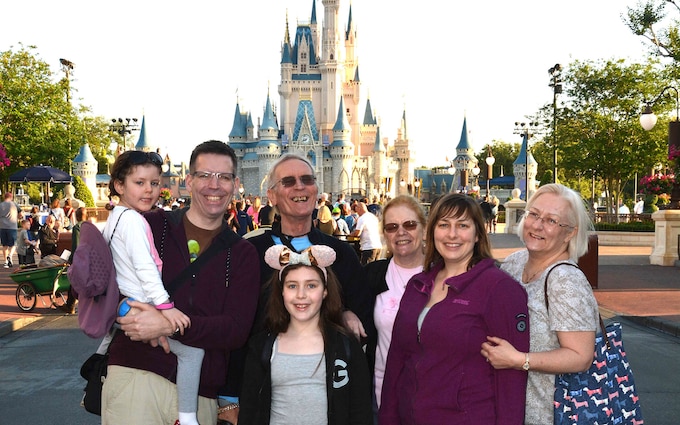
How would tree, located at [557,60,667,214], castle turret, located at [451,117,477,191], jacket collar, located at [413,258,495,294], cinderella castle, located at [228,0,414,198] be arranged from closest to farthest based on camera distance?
jacket collar, located at [413,258,495,294] → tree, located at [557,60,667,214] → castle turret, located at [451,117,477,191] → cinderella castle, located at [228,0,414,198]

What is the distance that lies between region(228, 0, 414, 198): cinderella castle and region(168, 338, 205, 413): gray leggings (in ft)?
308

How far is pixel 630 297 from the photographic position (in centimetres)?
1196

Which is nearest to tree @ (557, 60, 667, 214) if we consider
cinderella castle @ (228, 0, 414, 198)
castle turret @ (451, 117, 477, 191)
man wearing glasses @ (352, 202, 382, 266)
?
man wearing glasses @ (352, 202, 382, 266)

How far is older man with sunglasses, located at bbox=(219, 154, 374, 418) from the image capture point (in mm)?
3459

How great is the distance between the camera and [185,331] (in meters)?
2.94

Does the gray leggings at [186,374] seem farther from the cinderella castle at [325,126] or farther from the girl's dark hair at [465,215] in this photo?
the cinderella castle at [325,126]

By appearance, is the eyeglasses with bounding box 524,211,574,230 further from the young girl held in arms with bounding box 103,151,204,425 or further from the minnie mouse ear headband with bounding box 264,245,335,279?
the young girl held in arms with bounding box 103,151,204,425

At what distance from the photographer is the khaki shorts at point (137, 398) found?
2969mm

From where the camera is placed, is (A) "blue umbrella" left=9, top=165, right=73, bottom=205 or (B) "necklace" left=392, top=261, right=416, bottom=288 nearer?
(B) "necklace" left=392, top=261, right=416, bottom=288

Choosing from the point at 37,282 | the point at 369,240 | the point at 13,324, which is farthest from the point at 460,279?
the point at 369,240

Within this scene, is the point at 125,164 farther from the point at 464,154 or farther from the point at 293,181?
the point at 464,154

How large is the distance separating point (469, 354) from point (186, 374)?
1192mm

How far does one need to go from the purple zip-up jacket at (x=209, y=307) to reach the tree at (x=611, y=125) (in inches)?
1190

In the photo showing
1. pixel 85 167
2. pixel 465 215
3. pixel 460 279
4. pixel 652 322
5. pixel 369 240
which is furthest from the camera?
pixel 85 167
